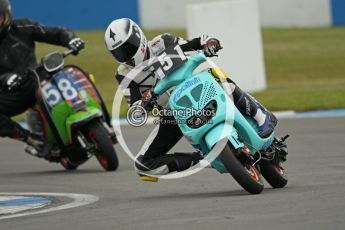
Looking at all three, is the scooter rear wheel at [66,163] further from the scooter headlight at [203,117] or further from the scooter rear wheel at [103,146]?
the scooter headlight at [203,117]

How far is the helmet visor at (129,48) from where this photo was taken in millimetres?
8633

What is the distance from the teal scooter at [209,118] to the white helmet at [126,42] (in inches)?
5.6

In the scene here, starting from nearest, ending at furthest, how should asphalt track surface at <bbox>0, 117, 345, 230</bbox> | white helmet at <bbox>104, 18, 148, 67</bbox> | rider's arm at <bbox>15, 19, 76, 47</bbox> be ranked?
asphalt track surface at <bbox>0, 117, 345, 230</bbox>
white helmet at <bbox>104, 18, 148, 67</bbox>
rider's arm at <bbox>15, 19, 76, 47</bbox>

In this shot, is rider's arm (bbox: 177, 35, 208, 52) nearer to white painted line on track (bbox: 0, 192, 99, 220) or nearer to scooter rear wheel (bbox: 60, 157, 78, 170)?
white painted line on track (bbox: 0, 192, 99, 220)

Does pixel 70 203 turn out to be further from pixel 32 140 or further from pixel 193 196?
pixel 32 140

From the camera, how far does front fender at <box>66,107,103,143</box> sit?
36.7ft

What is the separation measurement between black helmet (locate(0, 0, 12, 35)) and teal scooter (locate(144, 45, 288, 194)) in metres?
3.26

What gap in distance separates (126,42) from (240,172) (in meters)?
1.45

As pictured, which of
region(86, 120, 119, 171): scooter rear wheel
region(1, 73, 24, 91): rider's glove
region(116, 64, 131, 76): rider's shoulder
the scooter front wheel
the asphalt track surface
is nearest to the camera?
the asphalt track surface

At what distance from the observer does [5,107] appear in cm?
1180

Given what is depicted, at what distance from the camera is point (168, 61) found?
8.51 meters

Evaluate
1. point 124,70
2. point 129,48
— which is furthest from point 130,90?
point 129,48

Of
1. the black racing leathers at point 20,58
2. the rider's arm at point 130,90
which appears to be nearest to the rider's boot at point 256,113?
the rider's arm at point 130,90

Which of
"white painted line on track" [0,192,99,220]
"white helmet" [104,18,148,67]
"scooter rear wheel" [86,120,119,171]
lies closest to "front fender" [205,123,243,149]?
"white helmet" [104,18,148,67]
